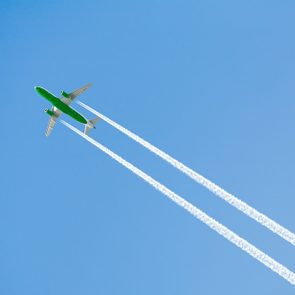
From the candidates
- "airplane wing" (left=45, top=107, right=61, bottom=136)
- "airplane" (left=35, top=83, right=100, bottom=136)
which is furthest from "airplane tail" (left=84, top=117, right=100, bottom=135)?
"airplane wing" (left=45, top=107, right=61, bottom=136)

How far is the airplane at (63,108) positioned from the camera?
76.6 meters

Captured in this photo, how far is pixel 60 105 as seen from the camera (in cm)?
7762

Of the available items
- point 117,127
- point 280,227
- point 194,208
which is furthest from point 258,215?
point 117,127

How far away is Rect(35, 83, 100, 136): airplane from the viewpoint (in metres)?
76.6

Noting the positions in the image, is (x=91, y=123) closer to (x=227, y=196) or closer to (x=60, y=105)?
(x=60, y=105)

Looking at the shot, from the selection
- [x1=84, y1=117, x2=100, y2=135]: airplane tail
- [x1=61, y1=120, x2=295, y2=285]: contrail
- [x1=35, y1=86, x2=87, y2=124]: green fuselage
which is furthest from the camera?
[x1=84, y1=117, x2=100, y2=135]: airplane tail

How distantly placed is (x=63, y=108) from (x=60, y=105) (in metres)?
0.65

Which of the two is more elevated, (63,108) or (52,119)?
(52,119)

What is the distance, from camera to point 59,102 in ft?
255

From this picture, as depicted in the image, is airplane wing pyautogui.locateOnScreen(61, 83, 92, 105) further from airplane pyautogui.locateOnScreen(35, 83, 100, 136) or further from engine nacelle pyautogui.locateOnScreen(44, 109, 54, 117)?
engine nacelle pyautogui.locateOnScreen(44, 109, 54, 117)

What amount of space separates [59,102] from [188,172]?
2607 cm

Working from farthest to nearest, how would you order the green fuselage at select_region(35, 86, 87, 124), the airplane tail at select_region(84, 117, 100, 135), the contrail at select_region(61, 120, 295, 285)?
the airplane tail at select_region(84, 117, 100, 135) < the green fuselage at select_region(35, 86, 87, 124) < the contrail at select_region(61, 120, 295, 285)

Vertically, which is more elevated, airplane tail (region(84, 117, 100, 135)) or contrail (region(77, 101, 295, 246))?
airplane tail (region(84, 117, 100, 135))

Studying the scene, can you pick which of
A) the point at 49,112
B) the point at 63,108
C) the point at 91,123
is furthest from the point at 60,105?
the point at 49,112
